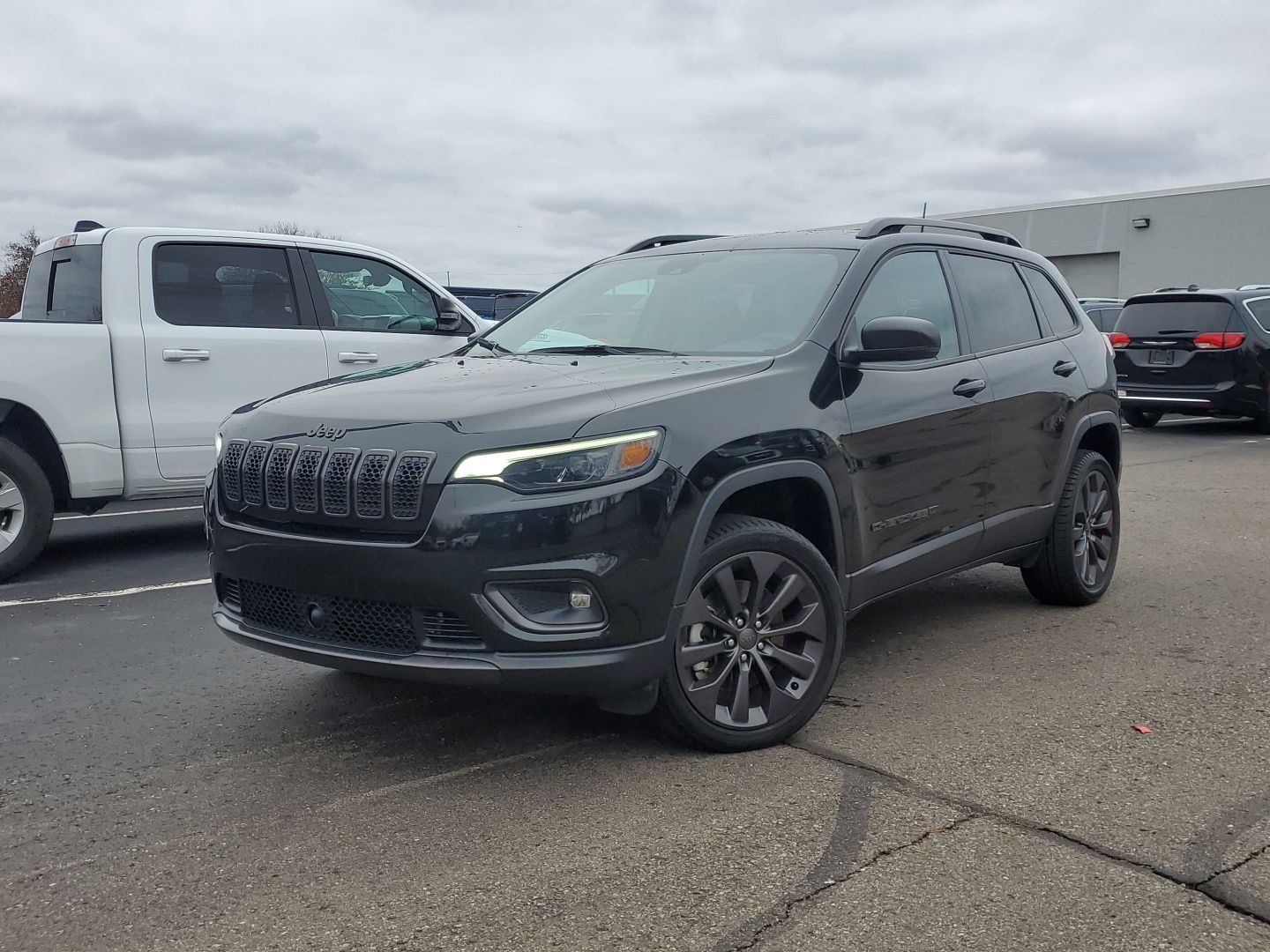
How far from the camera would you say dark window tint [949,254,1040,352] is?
5.18m

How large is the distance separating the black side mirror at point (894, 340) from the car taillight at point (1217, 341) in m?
11.8

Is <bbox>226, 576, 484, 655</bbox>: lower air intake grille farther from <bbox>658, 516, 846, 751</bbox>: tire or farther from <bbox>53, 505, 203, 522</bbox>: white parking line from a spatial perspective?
<bbox>53, 505, 203, 522</bbox>: white parking line

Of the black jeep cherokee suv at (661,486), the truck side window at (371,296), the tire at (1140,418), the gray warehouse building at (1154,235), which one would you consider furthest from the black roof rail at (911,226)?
the gray warehouse building at (1154,235)

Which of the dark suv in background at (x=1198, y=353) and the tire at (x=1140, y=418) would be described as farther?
the tire at (x=1140, y=418)

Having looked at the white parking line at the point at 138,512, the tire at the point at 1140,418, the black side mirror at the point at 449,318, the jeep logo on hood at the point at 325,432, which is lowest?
the tire at the point at 1140,418

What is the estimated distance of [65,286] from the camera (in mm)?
7297

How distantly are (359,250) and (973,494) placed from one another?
4.82 metres

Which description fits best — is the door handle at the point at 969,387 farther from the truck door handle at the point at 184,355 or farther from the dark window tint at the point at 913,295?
the truck door handle at the point at 184,355

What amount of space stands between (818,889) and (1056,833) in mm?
750

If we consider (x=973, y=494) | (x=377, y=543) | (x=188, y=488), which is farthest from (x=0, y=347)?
(x=973, y=494)

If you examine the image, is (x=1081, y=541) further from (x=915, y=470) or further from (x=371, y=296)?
(x=371, y=296)

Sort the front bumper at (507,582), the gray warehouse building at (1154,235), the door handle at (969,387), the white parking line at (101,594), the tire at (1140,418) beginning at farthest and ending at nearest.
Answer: the gray warehouse building at (1154,235) → the tire at (1140,418) → the white parking line at (101,594) → the door handle at (969,387) → the front bumper at (507,582)

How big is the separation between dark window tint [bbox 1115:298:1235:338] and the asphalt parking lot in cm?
1062

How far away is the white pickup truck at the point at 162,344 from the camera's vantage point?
6.58 m
